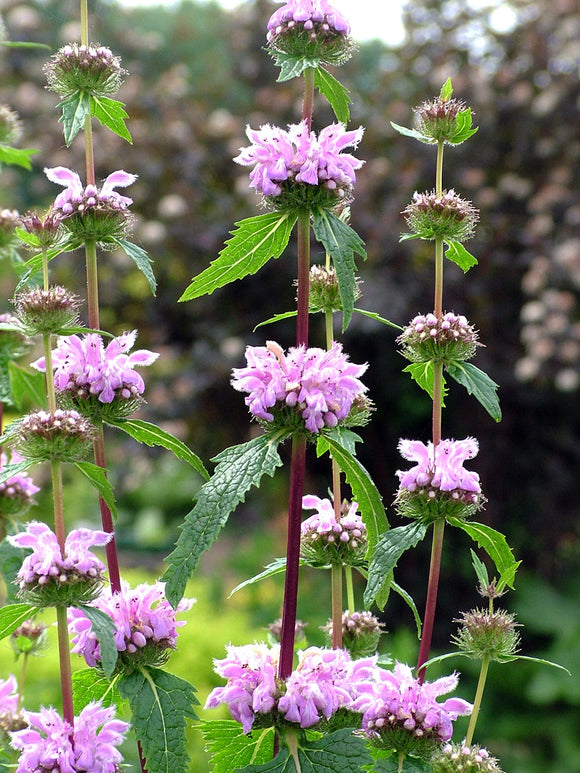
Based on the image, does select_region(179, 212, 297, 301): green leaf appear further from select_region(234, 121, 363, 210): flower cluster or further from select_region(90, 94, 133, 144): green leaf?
select_region(90, 94, 133, 144): green leaf

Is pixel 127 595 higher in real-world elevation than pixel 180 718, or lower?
higher

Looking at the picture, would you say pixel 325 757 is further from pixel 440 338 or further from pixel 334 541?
pixel 440 338

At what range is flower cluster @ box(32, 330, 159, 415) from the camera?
1.13 metres

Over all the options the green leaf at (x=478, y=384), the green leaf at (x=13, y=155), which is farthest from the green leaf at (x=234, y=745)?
the green leaf at (x=13, y=155)

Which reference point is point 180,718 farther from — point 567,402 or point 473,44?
point 473,44

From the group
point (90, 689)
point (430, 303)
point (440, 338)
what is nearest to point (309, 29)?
point (440, 338)

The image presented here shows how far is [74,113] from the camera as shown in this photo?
116 cm

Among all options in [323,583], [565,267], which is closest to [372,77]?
[565,267]

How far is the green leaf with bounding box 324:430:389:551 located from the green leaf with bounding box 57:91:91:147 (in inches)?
18.1

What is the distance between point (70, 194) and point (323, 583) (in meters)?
4.40

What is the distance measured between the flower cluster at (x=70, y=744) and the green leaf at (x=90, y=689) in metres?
0.10

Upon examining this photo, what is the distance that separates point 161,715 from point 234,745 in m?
0.10

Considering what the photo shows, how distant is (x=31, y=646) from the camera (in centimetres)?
142

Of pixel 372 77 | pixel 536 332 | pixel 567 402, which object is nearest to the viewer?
pixel 536 332
